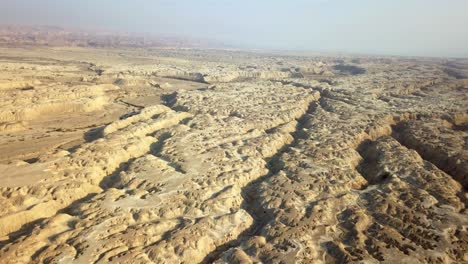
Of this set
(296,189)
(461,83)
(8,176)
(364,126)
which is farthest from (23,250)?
(461,83)

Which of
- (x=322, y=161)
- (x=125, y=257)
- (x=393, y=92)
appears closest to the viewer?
(x=125, y=257)

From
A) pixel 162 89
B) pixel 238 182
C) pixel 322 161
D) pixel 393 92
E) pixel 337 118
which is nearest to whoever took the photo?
pixel 238 182

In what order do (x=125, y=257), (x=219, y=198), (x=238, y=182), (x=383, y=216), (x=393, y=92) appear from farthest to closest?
(x=393, y=92) < (x=238, y=182) < (x=219, y=198) < (x=383, y=216) < (x=125, y=257)

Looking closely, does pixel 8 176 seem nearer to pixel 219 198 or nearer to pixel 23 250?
pixel 23 250

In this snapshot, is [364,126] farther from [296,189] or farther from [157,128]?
[157,128]

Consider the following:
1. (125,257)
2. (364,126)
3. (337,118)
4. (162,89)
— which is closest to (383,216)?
(125,257)

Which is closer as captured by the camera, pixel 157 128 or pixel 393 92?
pixel 157 128
